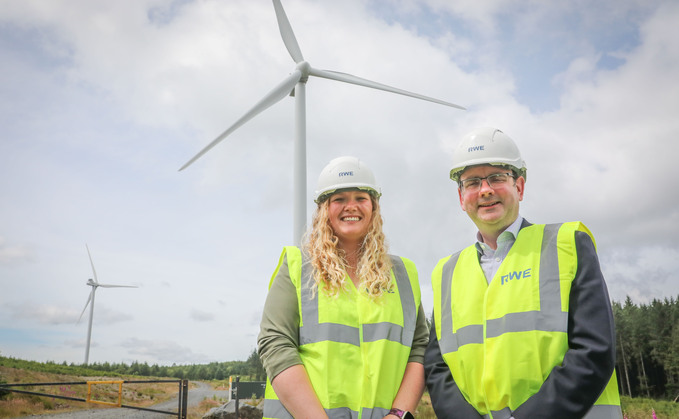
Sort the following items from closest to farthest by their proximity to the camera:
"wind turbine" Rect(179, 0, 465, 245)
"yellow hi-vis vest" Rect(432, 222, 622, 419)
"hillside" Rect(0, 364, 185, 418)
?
"yellow hi-vis vest" Rect(432, 222, 622, 419)
"wind turbine" Rect(179, 0, 465, 245)
"hillside" Rect(0, 364, 185, 418)

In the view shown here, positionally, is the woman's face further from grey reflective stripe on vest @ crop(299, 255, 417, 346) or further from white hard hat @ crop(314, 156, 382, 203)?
grey reflective stripe on vest @ crop(299, 255, 417, 346)

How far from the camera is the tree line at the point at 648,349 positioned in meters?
63.6

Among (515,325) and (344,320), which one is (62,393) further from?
(515,325)

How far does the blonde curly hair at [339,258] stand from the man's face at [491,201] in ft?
2.54

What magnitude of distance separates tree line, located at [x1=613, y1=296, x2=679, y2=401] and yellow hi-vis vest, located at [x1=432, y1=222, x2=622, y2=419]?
6907cm

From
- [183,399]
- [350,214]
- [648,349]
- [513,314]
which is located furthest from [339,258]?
[648,349]

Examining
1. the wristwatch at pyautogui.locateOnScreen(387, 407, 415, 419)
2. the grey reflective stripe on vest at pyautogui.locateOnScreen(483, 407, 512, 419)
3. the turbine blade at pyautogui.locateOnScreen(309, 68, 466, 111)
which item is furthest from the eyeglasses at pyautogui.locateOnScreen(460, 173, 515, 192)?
the turbine blade at pyautogui.locateOnScreen(309, 68, 466, 111)

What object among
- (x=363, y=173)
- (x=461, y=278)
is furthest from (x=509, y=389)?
(x=363, y=173)

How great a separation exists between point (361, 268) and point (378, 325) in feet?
1.66

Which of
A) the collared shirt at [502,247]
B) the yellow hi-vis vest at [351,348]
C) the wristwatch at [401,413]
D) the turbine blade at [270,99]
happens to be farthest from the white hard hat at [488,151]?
the turbine blade at [270,99]

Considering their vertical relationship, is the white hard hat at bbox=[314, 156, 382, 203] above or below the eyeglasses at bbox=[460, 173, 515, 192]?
above

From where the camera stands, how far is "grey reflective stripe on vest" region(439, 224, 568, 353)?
311 cm

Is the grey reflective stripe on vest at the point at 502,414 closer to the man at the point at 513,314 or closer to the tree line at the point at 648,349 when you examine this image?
the man at the point at 513,314

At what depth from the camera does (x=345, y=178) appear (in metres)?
4.19
